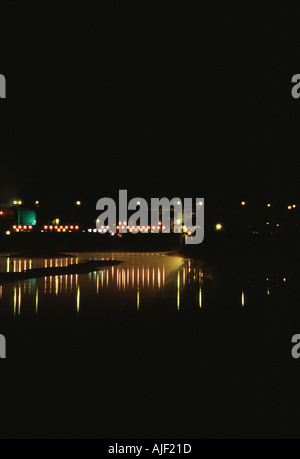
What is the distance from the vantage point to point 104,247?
44594mm

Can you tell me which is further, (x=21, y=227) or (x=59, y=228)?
(x=21, y=227)

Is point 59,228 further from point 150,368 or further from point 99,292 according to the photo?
point 150,368

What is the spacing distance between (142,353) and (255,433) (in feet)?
8.38

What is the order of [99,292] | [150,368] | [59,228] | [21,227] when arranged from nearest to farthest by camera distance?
[150,368]
[99,292]
[59,228]
[21,227]

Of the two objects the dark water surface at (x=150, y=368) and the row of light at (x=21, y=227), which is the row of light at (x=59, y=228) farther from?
the dark water surface at (x=150, y=368)

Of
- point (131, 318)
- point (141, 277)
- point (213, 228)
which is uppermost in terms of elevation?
point (213, 228)

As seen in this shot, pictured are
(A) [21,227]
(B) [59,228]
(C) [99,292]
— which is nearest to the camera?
(C) [99,292]

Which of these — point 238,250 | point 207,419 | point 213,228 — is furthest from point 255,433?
point 213,228

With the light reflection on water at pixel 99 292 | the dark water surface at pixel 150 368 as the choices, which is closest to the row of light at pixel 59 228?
the light reflection on water at pixel 99 292

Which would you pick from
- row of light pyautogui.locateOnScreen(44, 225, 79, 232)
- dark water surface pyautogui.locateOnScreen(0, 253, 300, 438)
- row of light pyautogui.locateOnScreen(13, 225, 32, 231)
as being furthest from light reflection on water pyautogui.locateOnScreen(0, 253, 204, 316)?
row of light pyautogui.locateOnScreen(13, 225, 32, 231)

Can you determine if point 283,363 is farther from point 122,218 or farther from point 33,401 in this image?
point 122,218

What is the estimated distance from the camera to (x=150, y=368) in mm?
5809

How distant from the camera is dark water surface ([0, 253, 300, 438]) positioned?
14.3 feet

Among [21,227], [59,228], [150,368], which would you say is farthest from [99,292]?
[21,227]
